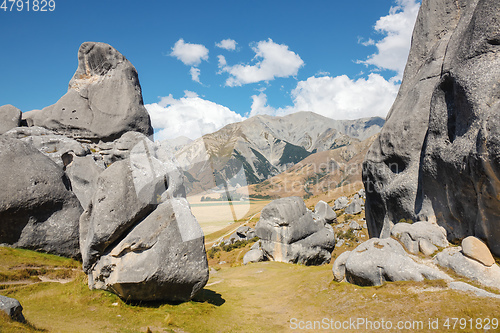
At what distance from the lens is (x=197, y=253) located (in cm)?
1064

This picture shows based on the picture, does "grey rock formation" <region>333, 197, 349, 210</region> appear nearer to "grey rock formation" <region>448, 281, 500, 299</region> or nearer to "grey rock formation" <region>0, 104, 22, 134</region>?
"grey rock formation" <region>448, 281, 500, 299</region>

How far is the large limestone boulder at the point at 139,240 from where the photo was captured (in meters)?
9.83

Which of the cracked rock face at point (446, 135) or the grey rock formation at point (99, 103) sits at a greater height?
the grey rock formation at point (99, 103)

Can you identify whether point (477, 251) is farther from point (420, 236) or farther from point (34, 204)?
point (34, 204)

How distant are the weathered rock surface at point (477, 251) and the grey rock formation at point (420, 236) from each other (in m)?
1.49

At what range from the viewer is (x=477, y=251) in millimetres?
9656

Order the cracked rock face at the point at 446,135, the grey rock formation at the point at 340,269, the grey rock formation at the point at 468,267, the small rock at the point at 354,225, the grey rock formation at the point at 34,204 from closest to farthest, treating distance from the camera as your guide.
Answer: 1. the grey rock formation at the point at 468,267
2. the cracked rock face at the point at 446,135
3. the grey rock formation at the point at 34,204
4. the grey rock formation at the point at 340,269
5. the small rock at the point at 354,225

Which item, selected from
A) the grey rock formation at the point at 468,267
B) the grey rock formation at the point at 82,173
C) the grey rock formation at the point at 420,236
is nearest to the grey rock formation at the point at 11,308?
the grey rock formation at the point at 82,173

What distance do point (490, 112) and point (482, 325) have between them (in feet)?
20.2

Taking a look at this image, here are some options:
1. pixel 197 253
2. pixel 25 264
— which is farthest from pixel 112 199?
pixel 25 264

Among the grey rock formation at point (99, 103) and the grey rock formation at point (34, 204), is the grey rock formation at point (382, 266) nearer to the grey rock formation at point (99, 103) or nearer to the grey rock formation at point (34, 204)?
the grey rock formation at point (34, 204)

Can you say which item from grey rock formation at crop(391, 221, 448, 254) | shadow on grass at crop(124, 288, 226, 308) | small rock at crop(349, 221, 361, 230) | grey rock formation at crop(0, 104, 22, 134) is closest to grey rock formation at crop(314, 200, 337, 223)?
small rock at crop(349, 221, 361, 230)

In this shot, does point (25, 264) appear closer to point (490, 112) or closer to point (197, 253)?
point (197, 253)

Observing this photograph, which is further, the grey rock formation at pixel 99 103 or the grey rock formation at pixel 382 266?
the grey rock formation at pixel 99 103
